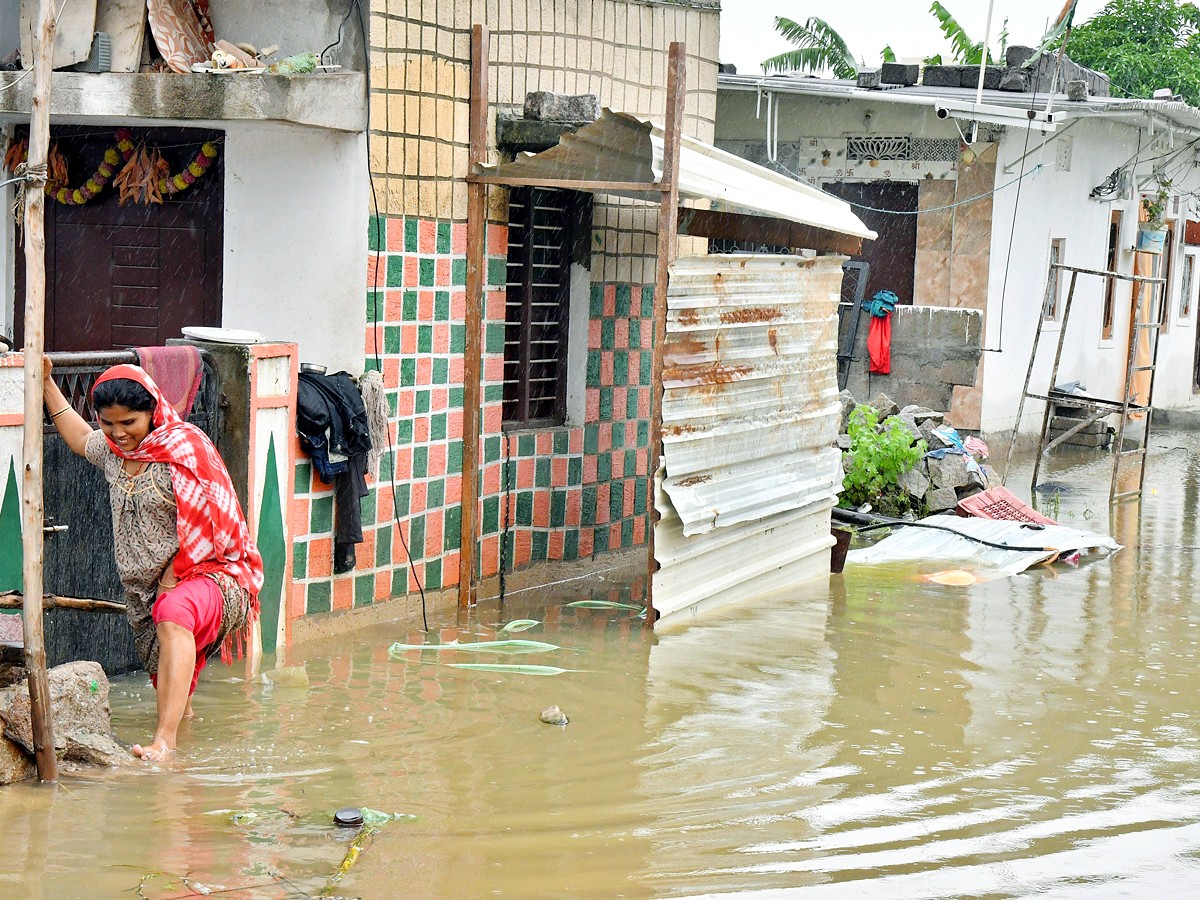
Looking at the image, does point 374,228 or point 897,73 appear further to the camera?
point 897,73

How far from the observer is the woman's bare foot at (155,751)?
5.40 meters

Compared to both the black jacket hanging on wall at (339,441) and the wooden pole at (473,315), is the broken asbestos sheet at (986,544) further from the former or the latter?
the black jacket hanging on wall at (339,441)

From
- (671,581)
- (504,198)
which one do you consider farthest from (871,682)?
(504,198)

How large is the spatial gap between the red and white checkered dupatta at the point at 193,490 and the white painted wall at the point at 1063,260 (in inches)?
458

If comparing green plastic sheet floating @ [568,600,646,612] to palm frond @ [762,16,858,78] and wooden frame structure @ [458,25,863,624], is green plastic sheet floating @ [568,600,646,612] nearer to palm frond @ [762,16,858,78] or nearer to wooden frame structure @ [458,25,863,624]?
wooden frame structure @ [458,25,863,624]

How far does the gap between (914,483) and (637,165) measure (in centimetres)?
504

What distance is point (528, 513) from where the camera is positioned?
9477 millimetres

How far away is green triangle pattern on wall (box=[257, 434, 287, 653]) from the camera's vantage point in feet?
23.2

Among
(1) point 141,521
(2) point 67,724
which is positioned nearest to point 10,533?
(1) point 141,521

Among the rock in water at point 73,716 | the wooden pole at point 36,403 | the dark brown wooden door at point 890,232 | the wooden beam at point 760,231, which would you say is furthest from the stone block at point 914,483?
the wooden pole at point 36,403

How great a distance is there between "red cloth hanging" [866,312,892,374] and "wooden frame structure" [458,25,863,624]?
5581mm

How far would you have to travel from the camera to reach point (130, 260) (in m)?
8.88

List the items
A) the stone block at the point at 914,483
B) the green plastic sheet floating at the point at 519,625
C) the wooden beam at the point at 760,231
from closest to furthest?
the green plastic sheet floating at the point at 519,625 < the wooden beam at the point at 760,231 < the stone block at the point at 914,483

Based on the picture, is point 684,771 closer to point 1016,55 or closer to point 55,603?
point 55,603
